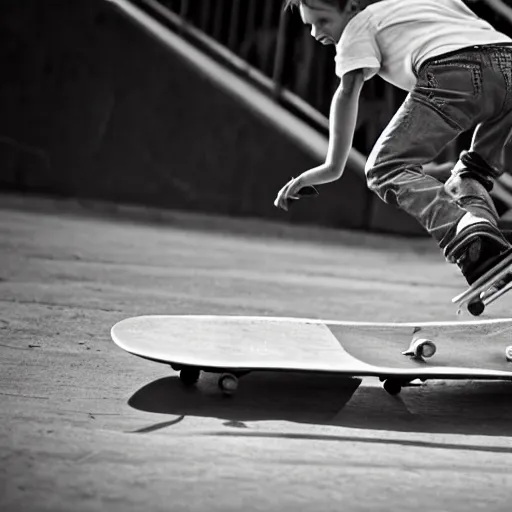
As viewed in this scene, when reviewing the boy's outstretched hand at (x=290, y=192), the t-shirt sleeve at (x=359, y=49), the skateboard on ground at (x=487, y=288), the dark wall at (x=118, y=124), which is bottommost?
the dark wall at (x=118, y=124)

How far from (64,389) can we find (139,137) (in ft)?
15.8

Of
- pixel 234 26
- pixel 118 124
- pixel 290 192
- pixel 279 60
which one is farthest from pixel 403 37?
pixel 234 26

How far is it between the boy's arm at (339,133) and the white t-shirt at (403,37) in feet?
0.12

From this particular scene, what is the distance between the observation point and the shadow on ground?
6.31ft

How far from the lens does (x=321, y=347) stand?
224cm

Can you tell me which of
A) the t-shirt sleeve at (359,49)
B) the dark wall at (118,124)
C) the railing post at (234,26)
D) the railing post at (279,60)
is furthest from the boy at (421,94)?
the railing post at (234,26)

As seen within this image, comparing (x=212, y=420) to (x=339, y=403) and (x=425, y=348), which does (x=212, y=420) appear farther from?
(x=425, y=348)

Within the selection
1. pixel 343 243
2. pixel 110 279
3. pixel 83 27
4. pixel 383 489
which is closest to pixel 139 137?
pixel 83 27

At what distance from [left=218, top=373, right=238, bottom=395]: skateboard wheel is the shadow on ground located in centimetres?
2

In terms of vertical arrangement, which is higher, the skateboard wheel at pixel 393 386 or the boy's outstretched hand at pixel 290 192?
the boy's outstretched hand at pixel 290 192

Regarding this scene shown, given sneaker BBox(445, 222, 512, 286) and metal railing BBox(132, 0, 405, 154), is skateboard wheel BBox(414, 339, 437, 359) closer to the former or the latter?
sneaker BBox(445, 222, 512, 286)

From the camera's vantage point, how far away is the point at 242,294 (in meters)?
3.69

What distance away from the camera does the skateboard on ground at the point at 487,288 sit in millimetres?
2084

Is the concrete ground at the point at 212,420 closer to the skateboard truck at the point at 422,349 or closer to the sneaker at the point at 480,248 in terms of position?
the skateboard truck at the point at 422,349
